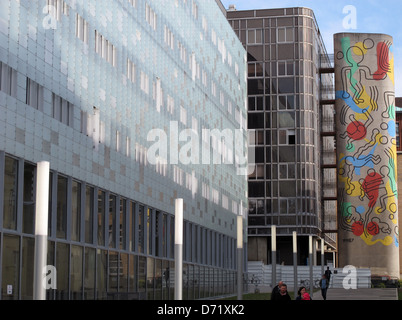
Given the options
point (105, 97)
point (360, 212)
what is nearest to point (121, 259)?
point (105, 97)

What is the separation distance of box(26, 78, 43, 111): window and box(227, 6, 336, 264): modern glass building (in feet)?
245

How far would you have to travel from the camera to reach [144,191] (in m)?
46.9

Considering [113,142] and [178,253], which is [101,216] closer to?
[113,142]

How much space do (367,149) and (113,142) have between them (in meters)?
68.5

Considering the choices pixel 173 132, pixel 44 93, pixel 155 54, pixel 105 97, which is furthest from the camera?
pixel 173 132

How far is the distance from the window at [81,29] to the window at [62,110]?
3.58 m

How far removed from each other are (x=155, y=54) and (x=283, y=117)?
58360 millimetres

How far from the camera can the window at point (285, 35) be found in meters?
107

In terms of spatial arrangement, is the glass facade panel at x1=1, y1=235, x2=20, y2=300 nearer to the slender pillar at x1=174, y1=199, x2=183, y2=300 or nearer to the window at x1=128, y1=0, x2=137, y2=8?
the slender pillar at x1=174, y1=199, x2=183, y2=300

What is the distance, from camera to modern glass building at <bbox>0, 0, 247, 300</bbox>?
3033cm

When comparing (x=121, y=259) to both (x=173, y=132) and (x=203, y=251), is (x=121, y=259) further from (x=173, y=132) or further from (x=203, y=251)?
(x=203, y=251)

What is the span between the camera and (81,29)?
37375 millimetres

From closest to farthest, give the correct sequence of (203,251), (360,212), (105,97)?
(105,97)
(203,251)
(360,212)

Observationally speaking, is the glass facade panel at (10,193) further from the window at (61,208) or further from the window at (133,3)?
the window at (133,3)
